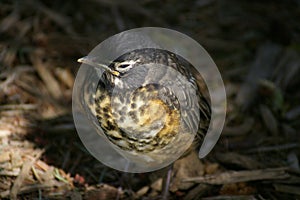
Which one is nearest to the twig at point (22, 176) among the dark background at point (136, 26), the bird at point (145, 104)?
the dark background at point (136, 26)

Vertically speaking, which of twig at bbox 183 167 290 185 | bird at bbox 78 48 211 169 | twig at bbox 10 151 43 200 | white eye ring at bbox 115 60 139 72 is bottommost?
twig at bbox 10 151 43 200

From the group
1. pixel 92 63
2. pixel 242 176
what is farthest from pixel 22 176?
pixel 242 176

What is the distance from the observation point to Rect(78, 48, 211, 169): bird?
3074 millimetres

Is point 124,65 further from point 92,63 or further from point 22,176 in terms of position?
point 22,176

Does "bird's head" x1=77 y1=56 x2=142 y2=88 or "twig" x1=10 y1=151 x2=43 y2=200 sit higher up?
"bird's head" x1=77 y1=56 x2=142 y2=88

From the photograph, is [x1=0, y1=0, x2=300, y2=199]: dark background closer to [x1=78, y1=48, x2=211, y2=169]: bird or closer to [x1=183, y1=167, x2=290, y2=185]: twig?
[x1=183, y1=167, x2=290, y2=185]: twig

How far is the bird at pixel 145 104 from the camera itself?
121 inches

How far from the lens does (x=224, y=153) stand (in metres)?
3.88

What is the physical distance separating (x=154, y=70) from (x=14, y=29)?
1.92 m

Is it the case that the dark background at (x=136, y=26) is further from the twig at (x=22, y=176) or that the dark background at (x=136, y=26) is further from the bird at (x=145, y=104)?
the bird at (x=145, y=104)

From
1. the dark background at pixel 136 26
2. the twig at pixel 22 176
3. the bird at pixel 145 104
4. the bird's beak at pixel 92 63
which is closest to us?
the bird's beak at pixel 92 63

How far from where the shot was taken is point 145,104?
10.1ft

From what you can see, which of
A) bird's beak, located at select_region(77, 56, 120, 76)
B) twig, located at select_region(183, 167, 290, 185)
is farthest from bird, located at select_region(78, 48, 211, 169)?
twig, located at select_region(183, 167, 290, 185)

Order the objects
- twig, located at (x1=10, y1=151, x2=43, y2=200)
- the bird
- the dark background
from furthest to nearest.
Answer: the dark background
twig, located at (x1=10, y1=151, x2=43, y2=200)
the bird
